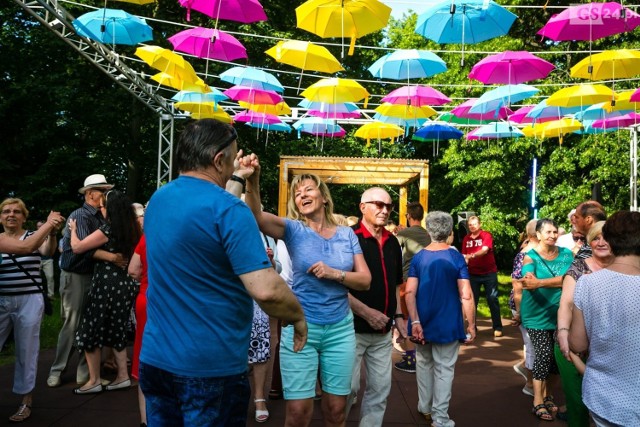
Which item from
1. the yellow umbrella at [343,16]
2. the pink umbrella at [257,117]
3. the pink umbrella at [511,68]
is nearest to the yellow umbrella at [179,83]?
the yellow umbrella at [343,16]

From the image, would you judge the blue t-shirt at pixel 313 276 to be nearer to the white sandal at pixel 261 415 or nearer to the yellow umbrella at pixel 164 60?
the white sandal at pixel 261 415

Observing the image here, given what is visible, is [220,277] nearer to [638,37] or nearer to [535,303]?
[535,303]

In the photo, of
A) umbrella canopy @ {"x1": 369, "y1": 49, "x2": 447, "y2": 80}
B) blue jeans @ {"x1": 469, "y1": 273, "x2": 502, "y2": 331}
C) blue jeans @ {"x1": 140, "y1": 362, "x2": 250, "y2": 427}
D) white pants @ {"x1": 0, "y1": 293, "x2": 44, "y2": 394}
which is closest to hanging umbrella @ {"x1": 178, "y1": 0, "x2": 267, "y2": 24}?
umbrella canopy @ {"x1": 369, "y1": 49, "x2": 447, "y2": 80}

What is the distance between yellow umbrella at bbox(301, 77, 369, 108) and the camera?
1013 centimetres

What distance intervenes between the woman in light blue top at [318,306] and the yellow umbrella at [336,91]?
6.90 meters

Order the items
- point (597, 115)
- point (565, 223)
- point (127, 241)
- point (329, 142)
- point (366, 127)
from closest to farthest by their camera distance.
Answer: point (127, 241)
point (597, 115)
point (366, 127)
point (565, 223)
point (329, 142)

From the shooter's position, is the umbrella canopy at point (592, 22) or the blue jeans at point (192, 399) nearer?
the blue jeans at point (192, 399)

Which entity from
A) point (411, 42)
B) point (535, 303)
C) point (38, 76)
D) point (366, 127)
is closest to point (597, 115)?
point (366, 127)

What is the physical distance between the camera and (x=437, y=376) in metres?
4.75

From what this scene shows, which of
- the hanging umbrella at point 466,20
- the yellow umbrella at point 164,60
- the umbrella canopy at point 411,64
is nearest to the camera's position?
the hanging umbrella at point 466,20

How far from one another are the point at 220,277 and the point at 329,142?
2158 cm

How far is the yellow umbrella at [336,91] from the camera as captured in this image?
10.1m

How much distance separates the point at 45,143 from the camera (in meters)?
18.2

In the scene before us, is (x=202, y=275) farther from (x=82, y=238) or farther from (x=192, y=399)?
(x=82, y=238)
